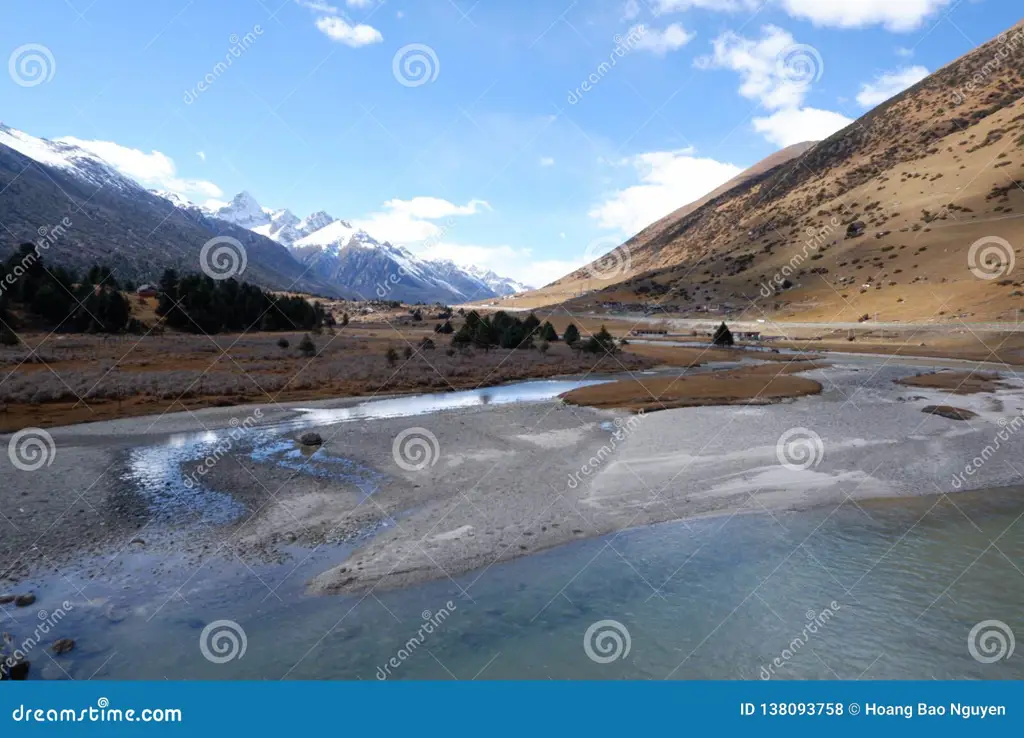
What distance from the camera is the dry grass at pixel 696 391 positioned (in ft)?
108

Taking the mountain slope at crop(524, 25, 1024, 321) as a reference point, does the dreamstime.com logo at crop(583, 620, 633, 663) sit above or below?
below

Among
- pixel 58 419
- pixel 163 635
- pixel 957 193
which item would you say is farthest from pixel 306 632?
pixel 957 193

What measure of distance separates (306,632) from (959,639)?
11314 mm
